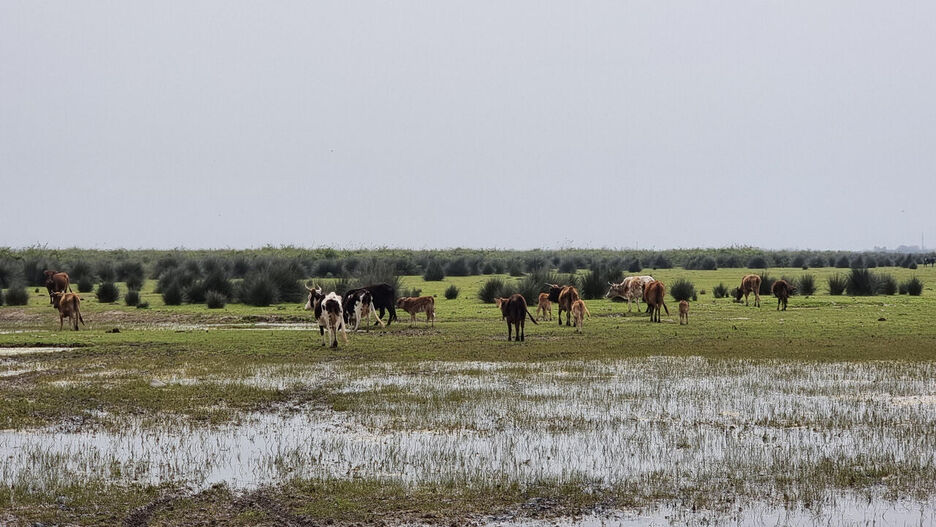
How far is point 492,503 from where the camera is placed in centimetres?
881

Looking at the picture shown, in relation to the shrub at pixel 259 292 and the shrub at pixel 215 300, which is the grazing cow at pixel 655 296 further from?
the shrub at pixel 215 300

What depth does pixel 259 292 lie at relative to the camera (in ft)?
123

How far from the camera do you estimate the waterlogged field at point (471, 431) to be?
875cm

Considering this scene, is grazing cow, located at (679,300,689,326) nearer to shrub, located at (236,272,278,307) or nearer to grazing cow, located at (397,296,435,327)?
grazing cow, located at (397,296,435,327)

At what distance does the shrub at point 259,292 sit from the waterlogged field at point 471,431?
1336 cm

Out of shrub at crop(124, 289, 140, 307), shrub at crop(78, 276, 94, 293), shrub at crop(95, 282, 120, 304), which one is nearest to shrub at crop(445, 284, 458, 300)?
shrub at crop(124, 289, 140, 307)

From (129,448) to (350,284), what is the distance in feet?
87.0

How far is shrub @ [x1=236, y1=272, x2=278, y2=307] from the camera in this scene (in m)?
37.3

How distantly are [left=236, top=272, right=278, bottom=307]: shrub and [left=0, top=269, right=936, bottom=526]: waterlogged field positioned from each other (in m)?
13.4

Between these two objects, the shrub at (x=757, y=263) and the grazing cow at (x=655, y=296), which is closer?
the grazing cow at (x=655, y=296)

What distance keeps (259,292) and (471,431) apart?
2659cm

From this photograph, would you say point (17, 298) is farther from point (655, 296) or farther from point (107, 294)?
point (655, 296)

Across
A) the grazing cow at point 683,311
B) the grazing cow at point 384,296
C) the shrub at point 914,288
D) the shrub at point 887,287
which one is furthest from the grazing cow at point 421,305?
the shrub at point 914,288

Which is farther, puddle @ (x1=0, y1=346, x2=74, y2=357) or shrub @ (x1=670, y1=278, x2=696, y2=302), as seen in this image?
shrub @ (x1=670, y1=278, x2=696, y2=302)
